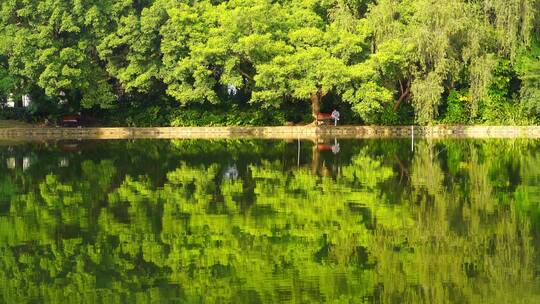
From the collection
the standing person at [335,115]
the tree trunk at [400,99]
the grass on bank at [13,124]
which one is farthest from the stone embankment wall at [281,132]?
the tree trunk at [400,99]

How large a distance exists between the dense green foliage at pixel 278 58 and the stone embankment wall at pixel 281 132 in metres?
0.80

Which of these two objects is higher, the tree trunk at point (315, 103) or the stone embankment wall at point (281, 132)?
the tree trunk at point (315, 103)

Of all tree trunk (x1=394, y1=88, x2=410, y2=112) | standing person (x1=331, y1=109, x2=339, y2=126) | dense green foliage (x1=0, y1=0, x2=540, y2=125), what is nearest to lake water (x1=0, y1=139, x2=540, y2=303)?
dense green foliage (x1=0, y1=0, x2=540, y2=125)

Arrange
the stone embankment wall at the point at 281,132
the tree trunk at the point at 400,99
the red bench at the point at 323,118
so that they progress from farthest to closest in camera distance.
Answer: the red bench at the point at 323,118
the tree trunk at the point at 400,99
the stone embankment wall at the point at 281,132

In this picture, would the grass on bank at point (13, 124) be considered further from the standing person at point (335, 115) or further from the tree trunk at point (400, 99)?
the tree trunk at point (400, 99)

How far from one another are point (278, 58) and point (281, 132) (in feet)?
12.9

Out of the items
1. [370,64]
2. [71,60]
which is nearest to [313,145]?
[370,64]

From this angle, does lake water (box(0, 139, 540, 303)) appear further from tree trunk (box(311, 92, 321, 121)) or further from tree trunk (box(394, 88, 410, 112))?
tree trunk (box(311, 92, 321, 121))

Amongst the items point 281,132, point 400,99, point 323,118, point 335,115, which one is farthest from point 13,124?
point 400,99

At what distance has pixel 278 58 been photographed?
4319 centimetres

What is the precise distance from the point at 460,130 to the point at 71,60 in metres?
20.3

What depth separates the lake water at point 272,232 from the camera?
32.6ft

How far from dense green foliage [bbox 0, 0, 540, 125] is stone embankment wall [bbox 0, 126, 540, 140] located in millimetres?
802

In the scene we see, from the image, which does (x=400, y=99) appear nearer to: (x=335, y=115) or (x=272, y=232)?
(x=335, y=115)
